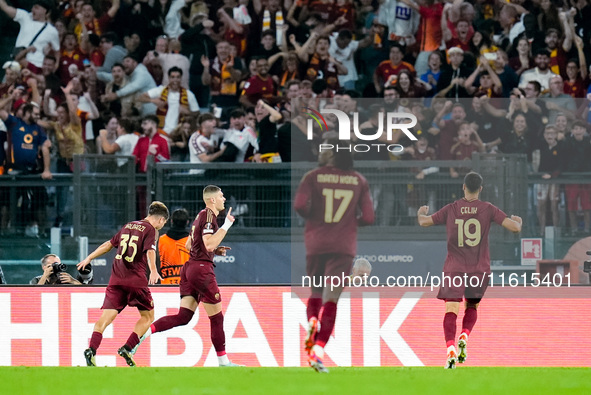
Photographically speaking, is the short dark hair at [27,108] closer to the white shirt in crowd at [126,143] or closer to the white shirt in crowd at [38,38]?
the white shirt in crowd at [126,143]

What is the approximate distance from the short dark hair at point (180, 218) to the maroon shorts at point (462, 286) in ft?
11.2

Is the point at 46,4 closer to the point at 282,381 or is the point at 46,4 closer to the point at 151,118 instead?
the point at 151,118

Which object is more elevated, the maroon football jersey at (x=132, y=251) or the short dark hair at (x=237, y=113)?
the short dark hair at (x=237, y=113)

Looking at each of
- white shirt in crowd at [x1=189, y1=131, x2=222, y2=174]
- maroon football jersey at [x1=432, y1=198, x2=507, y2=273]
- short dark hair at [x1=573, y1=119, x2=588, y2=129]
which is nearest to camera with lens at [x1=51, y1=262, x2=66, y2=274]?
white shirt in crowd at [x1=189, y1=131, x2=222, y2=174]

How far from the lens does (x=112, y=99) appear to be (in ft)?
54.7

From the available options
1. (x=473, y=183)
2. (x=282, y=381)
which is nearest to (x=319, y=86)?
(x=473, y=183)

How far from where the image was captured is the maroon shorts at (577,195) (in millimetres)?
13289

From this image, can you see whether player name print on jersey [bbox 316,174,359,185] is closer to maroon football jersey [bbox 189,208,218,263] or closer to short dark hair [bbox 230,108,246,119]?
maroon football jersey [bbox 189,208,218,263]

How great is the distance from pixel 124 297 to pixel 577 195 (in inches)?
229

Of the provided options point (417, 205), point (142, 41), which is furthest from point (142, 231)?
point (142, 41)

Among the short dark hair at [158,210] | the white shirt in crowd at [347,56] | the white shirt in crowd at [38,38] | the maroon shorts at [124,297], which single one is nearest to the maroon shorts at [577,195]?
the white shirt in crowd at [347,56]

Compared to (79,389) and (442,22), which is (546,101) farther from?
(79,389)

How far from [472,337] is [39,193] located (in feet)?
19.9

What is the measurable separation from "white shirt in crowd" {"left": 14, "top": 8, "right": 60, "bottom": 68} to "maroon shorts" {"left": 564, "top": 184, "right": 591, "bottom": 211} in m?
→ 8.59
